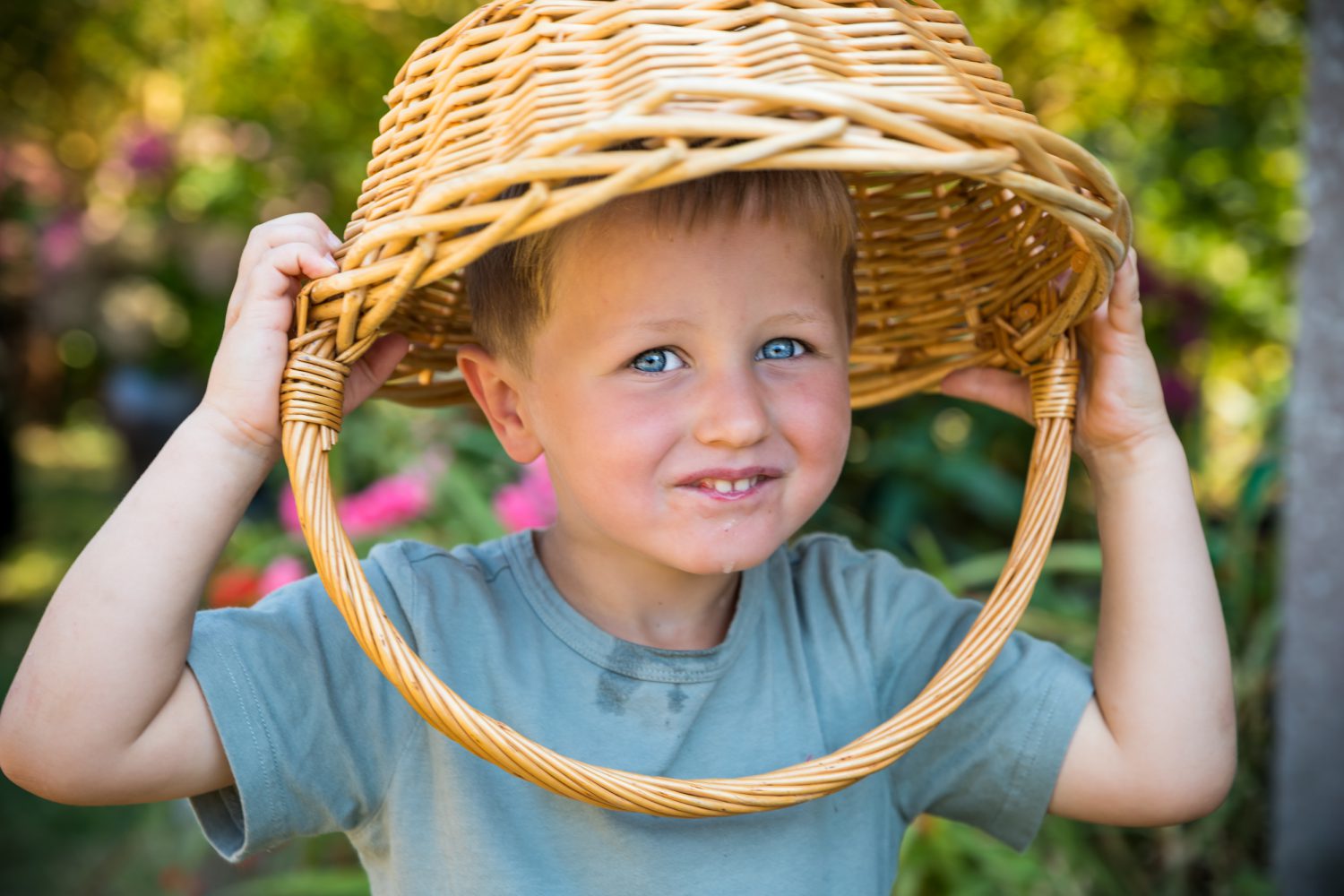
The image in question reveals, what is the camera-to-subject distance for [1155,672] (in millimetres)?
1391

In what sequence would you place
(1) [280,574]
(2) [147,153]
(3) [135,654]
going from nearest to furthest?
(3) [135,654]
(1) [280,574]
(2) [147,153]

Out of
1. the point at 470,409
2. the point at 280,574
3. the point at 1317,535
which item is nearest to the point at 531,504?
the point at 280,574

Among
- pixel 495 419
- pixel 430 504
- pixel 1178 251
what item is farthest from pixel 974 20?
pixel 495 419

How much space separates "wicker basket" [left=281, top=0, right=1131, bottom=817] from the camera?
98 cm

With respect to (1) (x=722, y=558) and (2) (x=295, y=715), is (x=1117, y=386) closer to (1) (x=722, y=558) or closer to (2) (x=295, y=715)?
(1) (x=722, y=558)

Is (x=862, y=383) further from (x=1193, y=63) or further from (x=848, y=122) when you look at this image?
(x=1193, y=63)

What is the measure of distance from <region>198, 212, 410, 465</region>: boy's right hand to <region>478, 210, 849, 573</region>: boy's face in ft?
0.87

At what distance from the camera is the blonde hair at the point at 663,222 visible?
126 centimetres

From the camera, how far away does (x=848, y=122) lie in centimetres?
100

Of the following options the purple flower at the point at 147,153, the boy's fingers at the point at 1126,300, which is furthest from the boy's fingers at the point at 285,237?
the purple flower at the point at 147,153

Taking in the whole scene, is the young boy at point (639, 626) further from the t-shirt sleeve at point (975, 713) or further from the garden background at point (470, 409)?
the garden background at point (470, 409)

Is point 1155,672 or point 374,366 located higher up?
point 374,366

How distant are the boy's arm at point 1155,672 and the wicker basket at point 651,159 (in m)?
0.12

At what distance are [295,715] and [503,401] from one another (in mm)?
438
